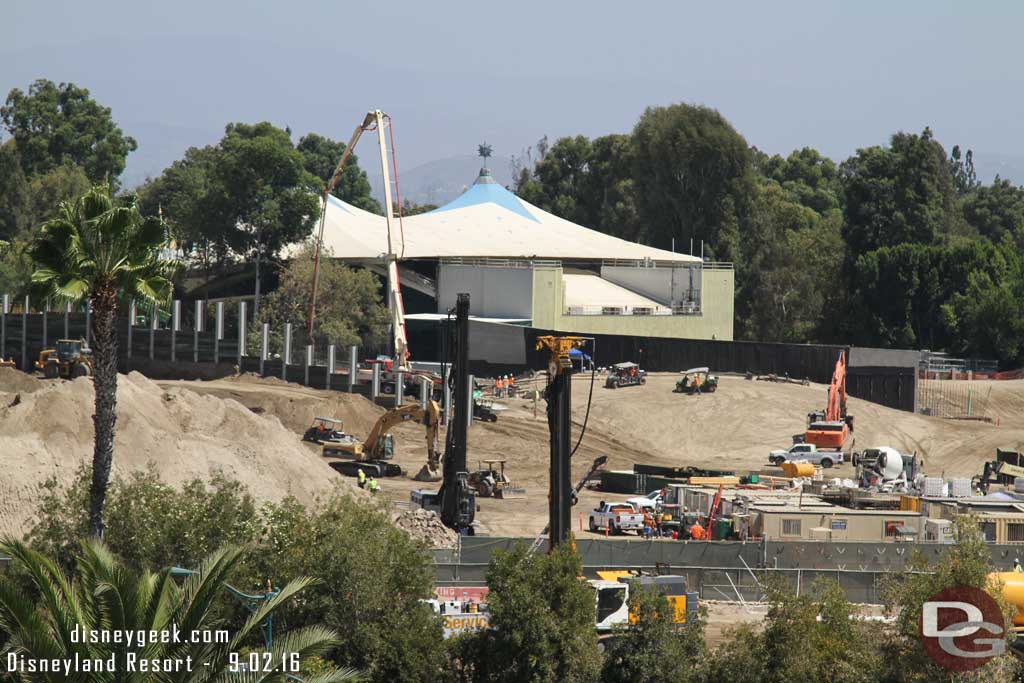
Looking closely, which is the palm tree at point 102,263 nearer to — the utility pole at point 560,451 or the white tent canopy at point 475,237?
the utility pole at point 560,451

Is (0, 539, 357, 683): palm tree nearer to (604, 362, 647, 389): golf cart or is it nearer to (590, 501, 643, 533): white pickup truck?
(590, 501, 643, 533): white pickup truck

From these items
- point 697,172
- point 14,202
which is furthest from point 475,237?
point 14,202

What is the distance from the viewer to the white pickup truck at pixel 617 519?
45.0 meters

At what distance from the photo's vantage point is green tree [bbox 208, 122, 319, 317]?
92688mm

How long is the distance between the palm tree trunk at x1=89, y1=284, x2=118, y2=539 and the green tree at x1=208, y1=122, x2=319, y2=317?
65.3 metres

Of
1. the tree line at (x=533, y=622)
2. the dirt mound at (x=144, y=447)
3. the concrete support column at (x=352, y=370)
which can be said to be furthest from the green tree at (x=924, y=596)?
the concrete support column at (x=352, y=370)

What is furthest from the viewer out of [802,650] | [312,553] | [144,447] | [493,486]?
[493,486]

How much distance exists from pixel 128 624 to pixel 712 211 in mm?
107532

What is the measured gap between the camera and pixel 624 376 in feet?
248

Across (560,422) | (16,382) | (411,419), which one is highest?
(560,422)

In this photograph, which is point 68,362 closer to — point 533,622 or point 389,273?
point 389,273

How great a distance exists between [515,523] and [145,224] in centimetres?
2256

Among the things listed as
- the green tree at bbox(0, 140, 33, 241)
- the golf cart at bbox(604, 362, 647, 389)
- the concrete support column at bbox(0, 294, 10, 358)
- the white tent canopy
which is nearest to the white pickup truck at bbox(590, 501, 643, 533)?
the golf cart at bbox(604, 362, 647, 389)

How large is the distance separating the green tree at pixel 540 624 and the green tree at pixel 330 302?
5687 centimetres
